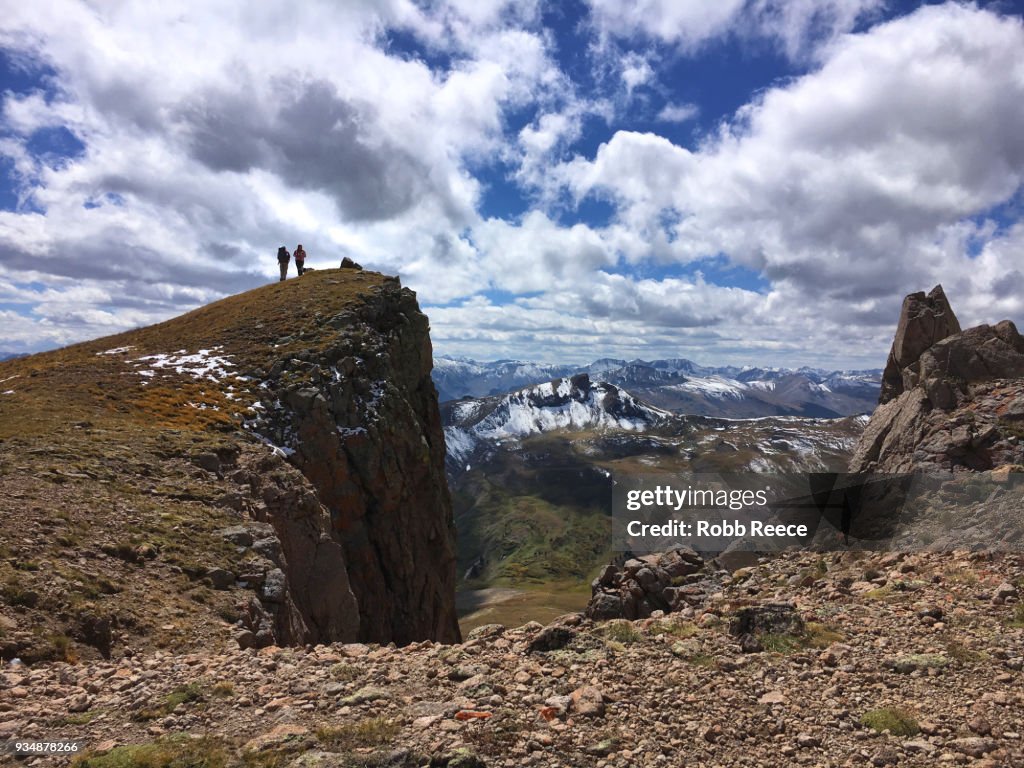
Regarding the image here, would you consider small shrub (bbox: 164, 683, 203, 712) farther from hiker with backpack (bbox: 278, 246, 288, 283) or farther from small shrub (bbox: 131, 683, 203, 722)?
hiker with backpack (bbox: 278, 246, 288, 283)

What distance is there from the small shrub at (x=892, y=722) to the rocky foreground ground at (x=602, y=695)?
0.03 metres

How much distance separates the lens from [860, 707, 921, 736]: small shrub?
33.5 feet

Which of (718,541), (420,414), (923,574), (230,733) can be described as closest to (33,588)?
(230,733)

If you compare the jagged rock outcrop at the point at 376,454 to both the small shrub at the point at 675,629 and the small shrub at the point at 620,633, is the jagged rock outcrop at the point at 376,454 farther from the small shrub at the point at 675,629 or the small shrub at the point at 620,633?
the small shrub at the point at 675,629

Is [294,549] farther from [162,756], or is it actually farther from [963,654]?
[963,654]

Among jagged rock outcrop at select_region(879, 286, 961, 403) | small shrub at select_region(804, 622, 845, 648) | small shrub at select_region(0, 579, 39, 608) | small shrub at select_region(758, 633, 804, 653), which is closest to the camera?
small shrub at select_region(758, 633, 804, 653)

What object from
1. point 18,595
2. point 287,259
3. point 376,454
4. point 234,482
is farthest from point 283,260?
point 18,595

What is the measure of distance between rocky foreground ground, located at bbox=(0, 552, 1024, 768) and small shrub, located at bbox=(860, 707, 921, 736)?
0.03 metres

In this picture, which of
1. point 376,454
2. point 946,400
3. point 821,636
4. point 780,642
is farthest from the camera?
point 376,454

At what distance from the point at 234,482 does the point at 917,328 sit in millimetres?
46317

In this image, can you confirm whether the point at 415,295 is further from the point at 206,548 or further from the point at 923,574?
the point at 923,574

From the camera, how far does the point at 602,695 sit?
39.3 feet

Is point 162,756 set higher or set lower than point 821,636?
lower

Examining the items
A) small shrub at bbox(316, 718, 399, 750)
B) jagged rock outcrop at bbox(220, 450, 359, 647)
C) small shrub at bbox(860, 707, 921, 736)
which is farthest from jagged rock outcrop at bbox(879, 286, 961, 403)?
small shrub at bbox(316, 718, 399, 750)
